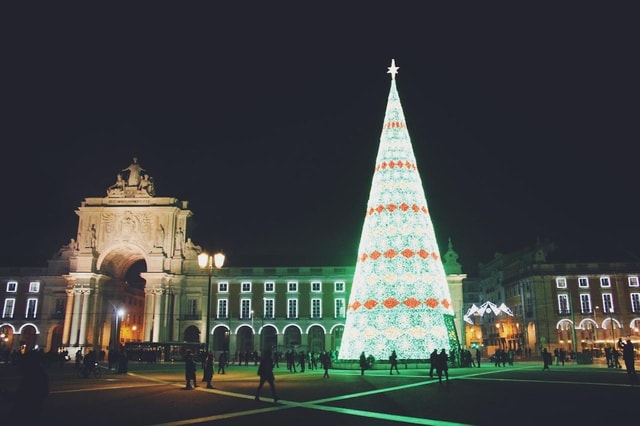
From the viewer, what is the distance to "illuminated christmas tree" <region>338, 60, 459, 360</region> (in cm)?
2692

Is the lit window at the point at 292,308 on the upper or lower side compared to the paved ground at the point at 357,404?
upper

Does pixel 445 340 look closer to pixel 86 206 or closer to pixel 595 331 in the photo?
pixel 595 331

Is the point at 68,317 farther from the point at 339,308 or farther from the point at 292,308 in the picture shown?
the point at 339,308

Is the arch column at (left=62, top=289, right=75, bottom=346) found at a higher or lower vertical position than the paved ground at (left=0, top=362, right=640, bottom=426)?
higher

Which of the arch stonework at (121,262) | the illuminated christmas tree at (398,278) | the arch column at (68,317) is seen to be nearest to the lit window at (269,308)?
the arch stonework at (121,262)

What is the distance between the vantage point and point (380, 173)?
29078mm

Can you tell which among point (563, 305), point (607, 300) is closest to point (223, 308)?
point (563, 305)

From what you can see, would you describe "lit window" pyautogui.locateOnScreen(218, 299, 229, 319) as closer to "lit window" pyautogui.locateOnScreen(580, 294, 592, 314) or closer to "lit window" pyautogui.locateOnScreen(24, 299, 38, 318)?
"lit window" pyautogui.locateOnScreen(24, 299, 38, 318)

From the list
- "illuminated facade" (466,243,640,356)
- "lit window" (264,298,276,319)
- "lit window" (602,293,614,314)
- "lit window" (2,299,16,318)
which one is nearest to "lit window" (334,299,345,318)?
"lit window" (264,298,276,319)

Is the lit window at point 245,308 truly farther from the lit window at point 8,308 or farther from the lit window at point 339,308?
the lit window at point 8,308

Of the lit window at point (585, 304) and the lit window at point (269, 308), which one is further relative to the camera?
the lit window at point (269, 308)

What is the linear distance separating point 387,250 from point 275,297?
44139 millimetres

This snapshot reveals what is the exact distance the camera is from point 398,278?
89.4ft

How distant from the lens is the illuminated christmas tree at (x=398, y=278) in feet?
88.3
